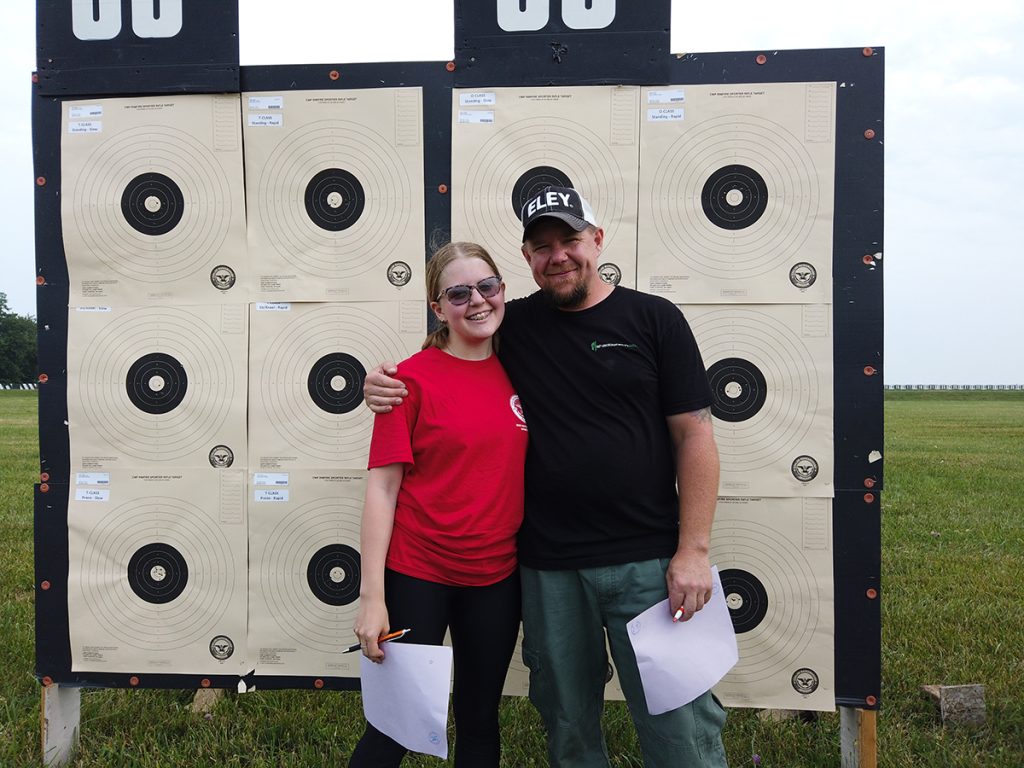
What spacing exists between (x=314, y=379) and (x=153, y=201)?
2.85 feet

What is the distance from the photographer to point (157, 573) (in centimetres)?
293

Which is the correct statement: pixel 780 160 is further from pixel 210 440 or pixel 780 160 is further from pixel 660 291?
pixel 210 440

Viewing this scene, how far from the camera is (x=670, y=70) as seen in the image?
2.72 m

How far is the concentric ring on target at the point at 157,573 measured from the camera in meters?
2.92

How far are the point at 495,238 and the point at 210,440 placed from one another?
1255 millimetres

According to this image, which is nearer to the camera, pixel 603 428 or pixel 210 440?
pixel 603 428

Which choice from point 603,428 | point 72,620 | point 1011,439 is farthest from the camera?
point 1011,439

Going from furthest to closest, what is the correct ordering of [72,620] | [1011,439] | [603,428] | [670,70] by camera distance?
[1011,439] < [72,620] < [670,70] < [603,428]

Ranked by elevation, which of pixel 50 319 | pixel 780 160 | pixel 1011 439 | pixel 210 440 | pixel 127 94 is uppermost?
pixel 127 94

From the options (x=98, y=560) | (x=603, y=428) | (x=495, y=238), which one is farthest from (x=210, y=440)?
(x=603, y=428)

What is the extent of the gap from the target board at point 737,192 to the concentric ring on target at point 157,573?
6.43ft

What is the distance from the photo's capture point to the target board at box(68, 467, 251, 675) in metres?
2.91

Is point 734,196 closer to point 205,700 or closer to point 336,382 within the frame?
point 336,382

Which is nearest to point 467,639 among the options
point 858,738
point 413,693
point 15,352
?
point 413,693
